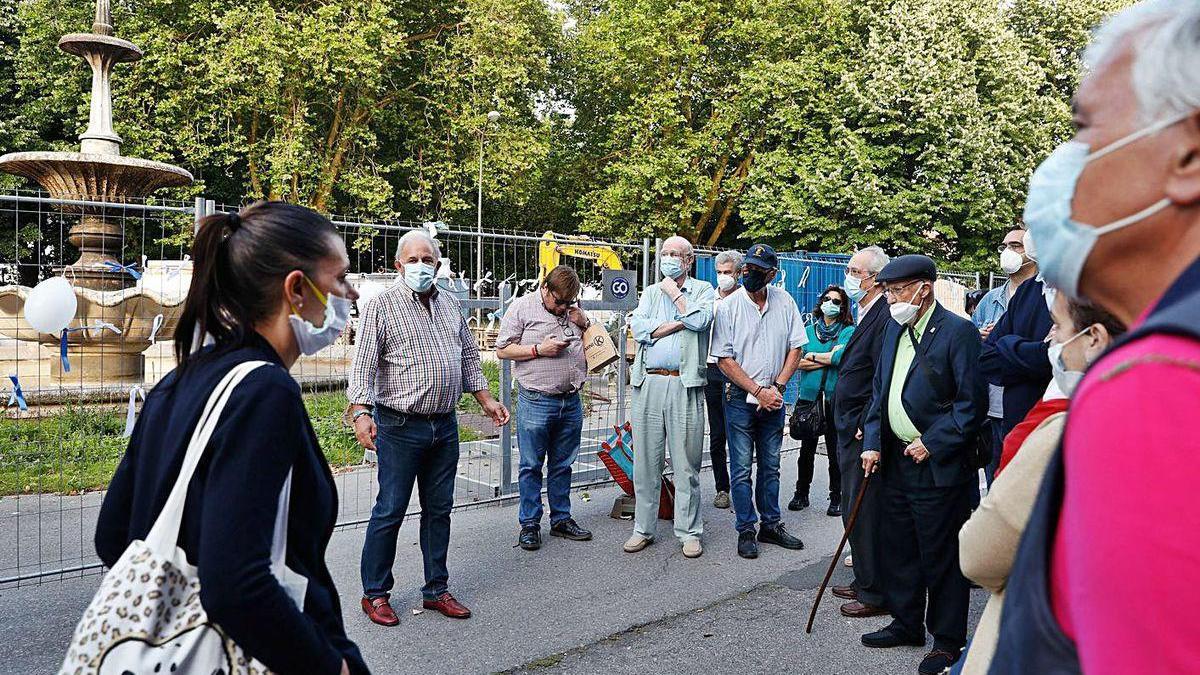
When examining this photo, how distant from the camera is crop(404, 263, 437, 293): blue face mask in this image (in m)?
5.16

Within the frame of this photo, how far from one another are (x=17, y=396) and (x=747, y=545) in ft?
15.7

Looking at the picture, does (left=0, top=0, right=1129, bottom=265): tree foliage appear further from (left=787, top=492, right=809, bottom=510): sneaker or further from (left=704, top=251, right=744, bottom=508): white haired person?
(left=787, top=492, right=809, bottom=510): sneaker

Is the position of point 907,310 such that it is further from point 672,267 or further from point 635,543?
point 635,543

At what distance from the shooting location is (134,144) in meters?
23.7

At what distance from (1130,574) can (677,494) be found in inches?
229

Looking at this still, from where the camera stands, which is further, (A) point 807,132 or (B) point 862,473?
(A) point 807,132

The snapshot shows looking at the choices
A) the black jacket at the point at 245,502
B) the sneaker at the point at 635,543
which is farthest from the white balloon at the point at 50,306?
the sneaker at the point at 635,543

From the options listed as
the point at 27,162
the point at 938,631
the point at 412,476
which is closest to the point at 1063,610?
the point at 938,631

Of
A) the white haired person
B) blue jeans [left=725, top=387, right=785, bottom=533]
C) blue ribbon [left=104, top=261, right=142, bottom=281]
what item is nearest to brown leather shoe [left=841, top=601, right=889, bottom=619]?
blue jeans [left=725, top=387, right=785, bottom=533]

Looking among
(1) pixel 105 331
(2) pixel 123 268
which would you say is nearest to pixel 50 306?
(2) pixel 123 268

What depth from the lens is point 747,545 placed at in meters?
6.42

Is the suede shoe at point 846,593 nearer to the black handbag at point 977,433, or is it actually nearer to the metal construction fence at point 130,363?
the black handbag at point 977,433

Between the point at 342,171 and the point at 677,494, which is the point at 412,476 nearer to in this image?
the point at 677,494

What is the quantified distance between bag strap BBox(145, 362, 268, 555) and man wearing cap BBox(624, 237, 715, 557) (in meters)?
4.89
